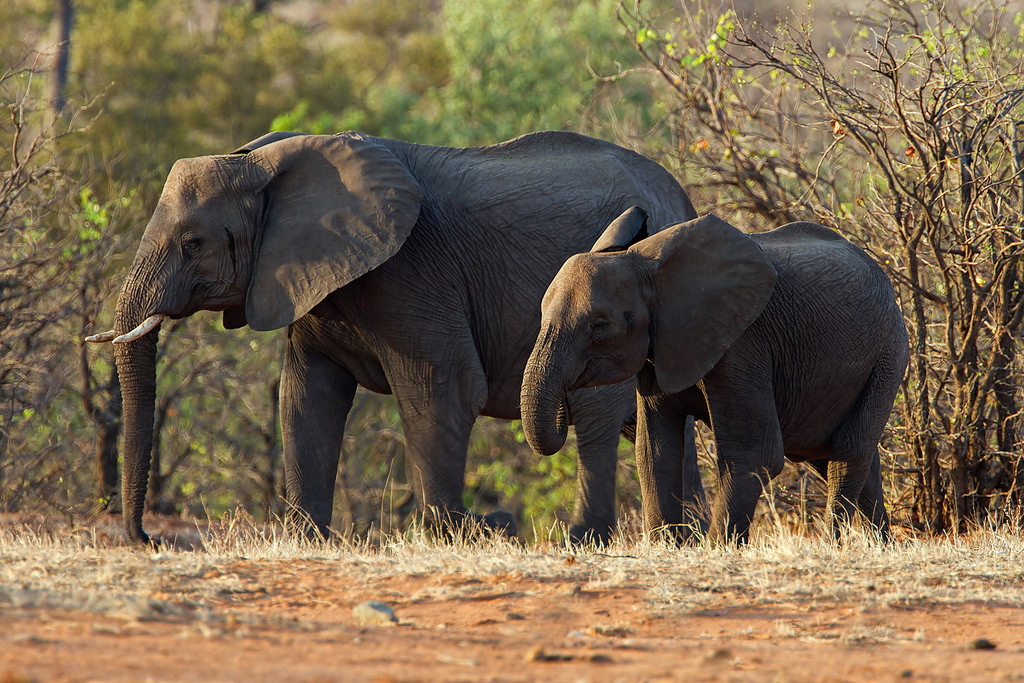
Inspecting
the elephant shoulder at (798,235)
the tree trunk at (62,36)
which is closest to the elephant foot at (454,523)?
the elephant shoulder at (798,235)

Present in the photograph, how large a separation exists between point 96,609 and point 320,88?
26.8 metres

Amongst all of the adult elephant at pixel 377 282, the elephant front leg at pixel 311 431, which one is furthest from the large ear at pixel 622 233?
the elephant front leg at pixel 311 431

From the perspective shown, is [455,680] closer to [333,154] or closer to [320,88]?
[333,154]

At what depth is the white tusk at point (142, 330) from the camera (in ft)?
26.9

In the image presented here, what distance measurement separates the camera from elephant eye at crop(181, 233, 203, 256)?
830cm

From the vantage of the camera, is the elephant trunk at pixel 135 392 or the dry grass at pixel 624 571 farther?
the elephant trunk at pixel 135 392

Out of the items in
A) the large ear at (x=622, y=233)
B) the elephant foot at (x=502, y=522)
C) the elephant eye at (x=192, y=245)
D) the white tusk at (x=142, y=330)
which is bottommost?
the elephant foot at (x=502, y=522)

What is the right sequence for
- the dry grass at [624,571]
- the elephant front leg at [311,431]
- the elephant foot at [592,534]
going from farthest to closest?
1. the elephant foot at [592,534]
2. the elephant front leg at [311,431]
3. the dry grass at [624,571]

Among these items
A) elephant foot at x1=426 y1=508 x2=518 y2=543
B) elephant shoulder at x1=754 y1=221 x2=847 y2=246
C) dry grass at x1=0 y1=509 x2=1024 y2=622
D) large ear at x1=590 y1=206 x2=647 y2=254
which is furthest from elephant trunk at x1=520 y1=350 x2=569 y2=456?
elephant shoulder at x1=754 y1=221 x2=847 y2=246

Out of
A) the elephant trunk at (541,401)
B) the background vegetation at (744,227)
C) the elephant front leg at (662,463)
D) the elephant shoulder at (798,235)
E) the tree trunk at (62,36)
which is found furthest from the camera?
the tree trunk at (62,36)

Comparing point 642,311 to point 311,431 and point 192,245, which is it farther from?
point 192,245

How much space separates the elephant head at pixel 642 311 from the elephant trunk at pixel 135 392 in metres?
2.62

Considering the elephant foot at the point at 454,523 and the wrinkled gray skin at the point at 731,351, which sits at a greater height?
the wrinkled gray skin at the point at 731,351

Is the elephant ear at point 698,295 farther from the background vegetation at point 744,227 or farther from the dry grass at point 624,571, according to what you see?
the background vegetation at point 744,227
